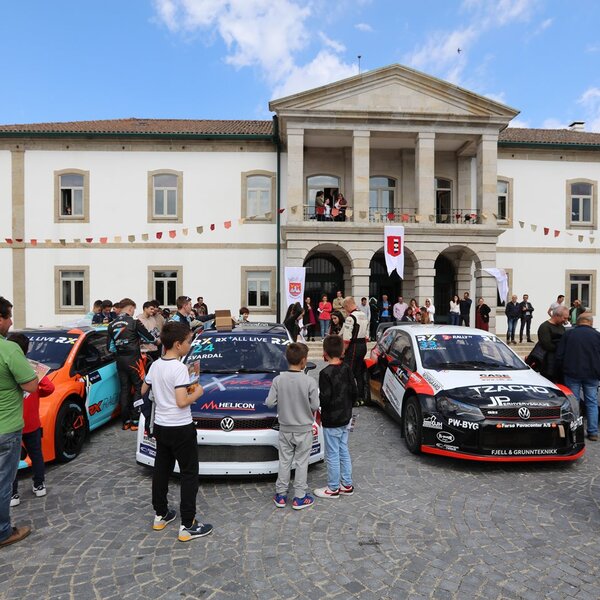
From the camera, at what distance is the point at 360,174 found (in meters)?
18.0

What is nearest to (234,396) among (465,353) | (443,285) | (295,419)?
(295,419)

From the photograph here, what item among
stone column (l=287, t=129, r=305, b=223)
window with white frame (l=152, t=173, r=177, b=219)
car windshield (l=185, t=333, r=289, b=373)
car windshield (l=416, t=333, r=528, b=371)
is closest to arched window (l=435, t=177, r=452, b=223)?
stone column (l=287, t=129, r=305, b=223)

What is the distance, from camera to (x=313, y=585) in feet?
9.74

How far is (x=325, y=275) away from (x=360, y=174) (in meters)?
5.13

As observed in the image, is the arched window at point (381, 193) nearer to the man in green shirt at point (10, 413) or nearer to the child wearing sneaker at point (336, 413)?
the child wearing sneaker at point (336, 413)

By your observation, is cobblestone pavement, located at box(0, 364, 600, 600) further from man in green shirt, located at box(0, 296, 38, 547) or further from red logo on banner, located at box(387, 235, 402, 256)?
red logo on banner, located at box(387, 235, 402, 256)

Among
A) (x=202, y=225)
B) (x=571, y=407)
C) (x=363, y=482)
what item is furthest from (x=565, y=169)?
(x=363, y=482)

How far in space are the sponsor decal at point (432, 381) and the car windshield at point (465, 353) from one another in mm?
242

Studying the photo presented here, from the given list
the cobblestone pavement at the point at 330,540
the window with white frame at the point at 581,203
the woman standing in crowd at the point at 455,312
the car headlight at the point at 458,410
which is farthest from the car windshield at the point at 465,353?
the window with white frame at the point at 581,203

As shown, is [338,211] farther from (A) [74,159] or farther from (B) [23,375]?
(B) [23,375]

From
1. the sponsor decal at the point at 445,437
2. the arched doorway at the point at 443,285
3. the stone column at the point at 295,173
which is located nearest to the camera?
the sponsor decal at the point at 445,437

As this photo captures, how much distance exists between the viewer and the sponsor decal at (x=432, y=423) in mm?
5127

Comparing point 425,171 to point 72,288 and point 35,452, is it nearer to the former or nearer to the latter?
point 72,288

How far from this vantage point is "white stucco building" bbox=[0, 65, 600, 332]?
59.3 feet
